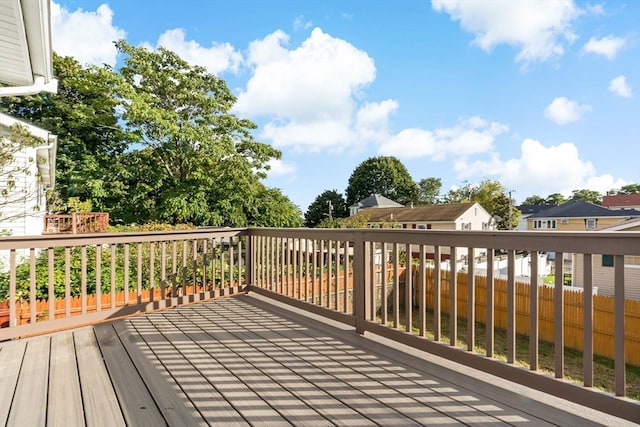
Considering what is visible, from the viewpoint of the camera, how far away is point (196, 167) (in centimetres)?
1360

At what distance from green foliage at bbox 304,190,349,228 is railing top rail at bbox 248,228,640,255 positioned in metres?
35.5

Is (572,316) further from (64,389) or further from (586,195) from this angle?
(586,195)

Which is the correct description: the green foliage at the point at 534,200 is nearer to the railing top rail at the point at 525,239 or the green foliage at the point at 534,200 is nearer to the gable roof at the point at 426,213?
the gable roof at the point at 426,213

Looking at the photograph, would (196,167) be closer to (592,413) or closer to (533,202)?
(592,413)

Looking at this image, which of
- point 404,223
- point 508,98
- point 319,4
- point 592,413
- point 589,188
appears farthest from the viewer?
point 589,188

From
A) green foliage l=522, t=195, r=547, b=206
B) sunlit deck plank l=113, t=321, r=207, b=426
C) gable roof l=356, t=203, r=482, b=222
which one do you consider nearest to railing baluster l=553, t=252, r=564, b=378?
sunlit deck plank l=113, t=321, r=207, b=426

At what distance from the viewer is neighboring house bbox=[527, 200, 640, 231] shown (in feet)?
82.3

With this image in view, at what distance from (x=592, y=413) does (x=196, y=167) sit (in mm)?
13677

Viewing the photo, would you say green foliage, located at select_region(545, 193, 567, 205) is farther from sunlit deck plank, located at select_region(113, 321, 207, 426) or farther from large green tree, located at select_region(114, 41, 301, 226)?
sunlit deck plank, located at select_region(113, 321, 207, 426)

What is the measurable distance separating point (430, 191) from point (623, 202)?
18.4 meters

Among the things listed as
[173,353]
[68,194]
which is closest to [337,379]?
[173,353]

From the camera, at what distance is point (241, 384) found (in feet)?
6.68

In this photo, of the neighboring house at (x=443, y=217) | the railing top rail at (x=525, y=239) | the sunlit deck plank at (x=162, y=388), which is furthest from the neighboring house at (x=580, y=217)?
the sunlit deck plank at (x=162, y=388)

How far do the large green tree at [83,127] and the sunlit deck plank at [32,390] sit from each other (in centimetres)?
1217
